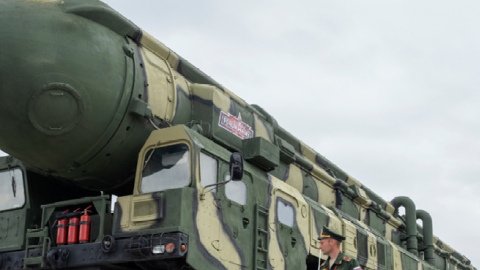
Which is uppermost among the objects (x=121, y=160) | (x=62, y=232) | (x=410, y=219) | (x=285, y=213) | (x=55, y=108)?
(x=410, y=219)

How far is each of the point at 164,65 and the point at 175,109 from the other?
607mm

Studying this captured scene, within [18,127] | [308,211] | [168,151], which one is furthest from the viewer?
[308,211]

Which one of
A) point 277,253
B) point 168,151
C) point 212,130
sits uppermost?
point 212,130

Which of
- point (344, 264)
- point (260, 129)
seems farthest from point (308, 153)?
point (344, 264)

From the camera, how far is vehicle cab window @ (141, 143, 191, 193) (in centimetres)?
604

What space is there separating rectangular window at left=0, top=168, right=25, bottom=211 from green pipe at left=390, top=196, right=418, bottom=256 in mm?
9219

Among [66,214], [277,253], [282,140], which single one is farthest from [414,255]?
[66,214]

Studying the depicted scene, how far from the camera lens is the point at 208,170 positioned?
6.24 metres

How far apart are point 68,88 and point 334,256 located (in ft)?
10.5

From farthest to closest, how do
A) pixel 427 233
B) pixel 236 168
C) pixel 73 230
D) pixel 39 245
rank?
pixel 427 233, pixel 39 245, pixel 73 230, pixel 236 168

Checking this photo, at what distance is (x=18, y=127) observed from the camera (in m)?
5.89

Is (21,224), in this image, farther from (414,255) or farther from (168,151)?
(414,255)

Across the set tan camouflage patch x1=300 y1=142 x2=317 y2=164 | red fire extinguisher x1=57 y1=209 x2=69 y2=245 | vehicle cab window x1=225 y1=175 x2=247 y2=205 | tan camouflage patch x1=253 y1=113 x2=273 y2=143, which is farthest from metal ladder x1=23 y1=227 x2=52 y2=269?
tan camouflage patch x1=300 y1=142 x2=317 y2=164

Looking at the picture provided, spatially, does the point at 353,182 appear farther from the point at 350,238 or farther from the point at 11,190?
the point at 11,190
